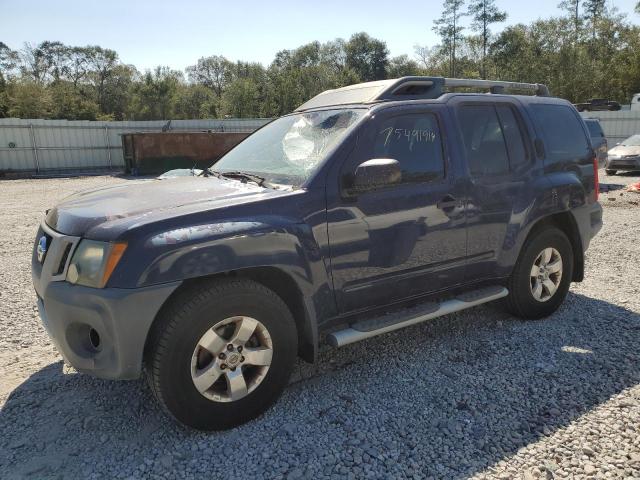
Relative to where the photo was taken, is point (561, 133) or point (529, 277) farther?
point (561, 133)

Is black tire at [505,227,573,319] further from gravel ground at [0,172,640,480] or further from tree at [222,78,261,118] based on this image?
tree at [222,78,261,118]

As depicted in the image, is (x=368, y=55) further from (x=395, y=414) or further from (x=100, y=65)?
(x=395, y=414)

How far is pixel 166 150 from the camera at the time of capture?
70.8 ft

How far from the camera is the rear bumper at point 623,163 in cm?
1634

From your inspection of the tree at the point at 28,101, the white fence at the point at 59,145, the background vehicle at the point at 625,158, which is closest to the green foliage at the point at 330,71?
the tree at the point at 28,101

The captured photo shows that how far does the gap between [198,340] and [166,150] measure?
20.4m

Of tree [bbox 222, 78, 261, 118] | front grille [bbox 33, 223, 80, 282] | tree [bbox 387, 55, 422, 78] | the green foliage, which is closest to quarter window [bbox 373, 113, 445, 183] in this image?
front grille [bbox 33, 223, 80, 282]

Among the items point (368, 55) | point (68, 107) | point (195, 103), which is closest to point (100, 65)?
point (195, 103)

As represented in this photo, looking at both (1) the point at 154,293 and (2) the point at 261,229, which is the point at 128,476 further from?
(2) the point at 261,229

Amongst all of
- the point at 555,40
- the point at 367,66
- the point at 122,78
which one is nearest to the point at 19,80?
the point at 122,78

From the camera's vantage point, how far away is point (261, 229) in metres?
2.80

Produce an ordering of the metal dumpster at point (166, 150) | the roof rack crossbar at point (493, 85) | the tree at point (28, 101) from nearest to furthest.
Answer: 1. the roof rack crossbar at point (493, 85)
2. the metal dumpster at point (166, 150)
3. the tree at point (28, 101)

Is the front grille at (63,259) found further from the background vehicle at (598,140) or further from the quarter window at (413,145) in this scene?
the background vehicle at (598,140)

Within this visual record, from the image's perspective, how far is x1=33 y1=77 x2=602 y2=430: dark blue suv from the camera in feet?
8.52
